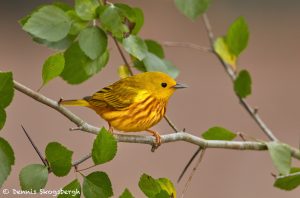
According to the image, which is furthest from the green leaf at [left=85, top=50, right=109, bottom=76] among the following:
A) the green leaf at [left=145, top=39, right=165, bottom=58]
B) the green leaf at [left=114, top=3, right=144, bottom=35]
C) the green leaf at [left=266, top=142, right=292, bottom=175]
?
the green leaf at [left=266, top=142, right=292, bottom=175]

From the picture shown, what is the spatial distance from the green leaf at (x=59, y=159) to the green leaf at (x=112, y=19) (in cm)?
30

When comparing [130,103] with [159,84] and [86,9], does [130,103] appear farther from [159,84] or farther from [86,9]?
[86,9]

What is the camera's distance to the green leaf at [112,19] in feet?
4.92

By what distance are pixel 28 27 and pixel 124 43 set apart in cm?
24

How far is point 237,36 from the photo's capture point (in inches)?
77.7

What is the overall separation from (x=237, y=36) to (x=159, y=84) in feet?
1.69

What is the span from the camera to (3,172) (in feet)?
4.21

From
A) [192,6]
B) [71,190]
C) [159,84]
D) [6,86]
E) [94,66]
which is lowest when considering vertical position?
[159,84]

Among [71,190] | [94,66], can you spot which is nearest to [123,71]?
[94,66]

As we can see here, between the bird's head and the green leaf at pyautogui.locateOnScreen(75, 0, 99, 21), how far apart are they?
2.54 feet

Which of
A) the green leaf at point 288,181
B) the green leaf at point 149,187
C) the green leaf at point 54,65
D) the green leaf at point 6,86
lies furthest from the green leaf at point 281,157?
the green leaf at point 6,86

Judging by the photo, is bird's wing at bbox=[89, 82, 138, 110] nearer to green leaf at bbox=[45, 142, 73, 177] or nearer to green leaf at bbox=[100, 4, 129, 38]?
green leaf at bbox=[100, 4, 129, 38]

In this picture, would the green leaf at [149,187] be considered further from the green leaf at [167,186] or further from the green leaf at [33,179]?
the green leaf at [33,179]

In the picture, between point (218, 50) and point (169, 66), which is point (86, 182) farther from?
point (218, 50)
